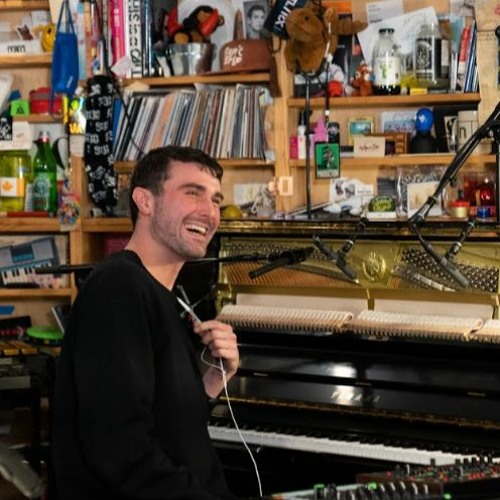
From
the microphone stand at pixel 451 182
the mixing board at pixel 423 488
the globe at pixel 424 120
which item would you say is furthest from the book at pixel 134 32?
the mixing board at pixel 423 488

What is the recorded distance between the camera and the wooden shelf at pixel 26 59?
5.06m

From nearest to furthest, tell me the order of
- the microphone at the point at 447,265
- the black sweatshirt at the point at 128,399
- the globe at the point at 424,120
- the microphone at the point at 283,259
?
the black sweatshirt at the point at 128,399
the microphone at the point at 447,265
the microphone at the point at 283,259
the globe at the point at 424,120

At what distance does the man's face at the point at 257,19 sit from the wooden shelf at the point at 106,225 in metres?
0.99

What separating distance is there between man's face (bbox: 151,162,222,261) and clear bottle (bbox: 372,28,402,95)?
1.95 meters

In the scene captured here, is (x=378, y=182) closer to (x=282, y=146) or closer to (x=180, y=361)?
(x=282, y=146)

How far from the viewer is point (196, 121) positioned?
15.5 feet

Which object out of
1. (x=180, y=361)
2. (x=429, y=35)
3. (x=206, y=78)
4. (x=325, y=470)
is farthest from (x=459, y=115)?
(x=180, y=361)

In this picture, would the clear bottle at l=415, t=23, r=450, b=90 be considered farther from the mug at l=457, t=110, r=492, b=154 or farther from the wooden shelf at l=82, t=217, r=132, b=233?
the wooden shelf at l=82, t=217, r=132, b=233

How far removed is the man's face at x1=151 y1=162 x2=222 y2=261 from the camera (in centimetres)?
255

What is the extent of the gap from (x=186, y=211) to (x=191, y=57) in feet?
7.57

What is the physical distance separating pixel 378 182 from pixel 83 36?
1464mm

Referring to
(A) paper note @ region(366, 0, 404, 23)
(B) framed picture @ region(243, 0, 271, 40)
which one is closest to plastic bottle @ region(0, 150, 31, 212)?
(B) framed picture @ region(243, 0, 271, 40)

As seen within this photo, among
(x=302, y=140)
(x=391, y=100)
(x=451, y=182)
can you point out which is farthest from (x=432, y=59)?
(x=451, y=182)

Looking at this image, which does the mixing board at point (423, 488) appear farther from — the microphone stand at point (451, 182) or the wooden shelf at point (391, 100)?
the wooden shelf at point (391, 100)
